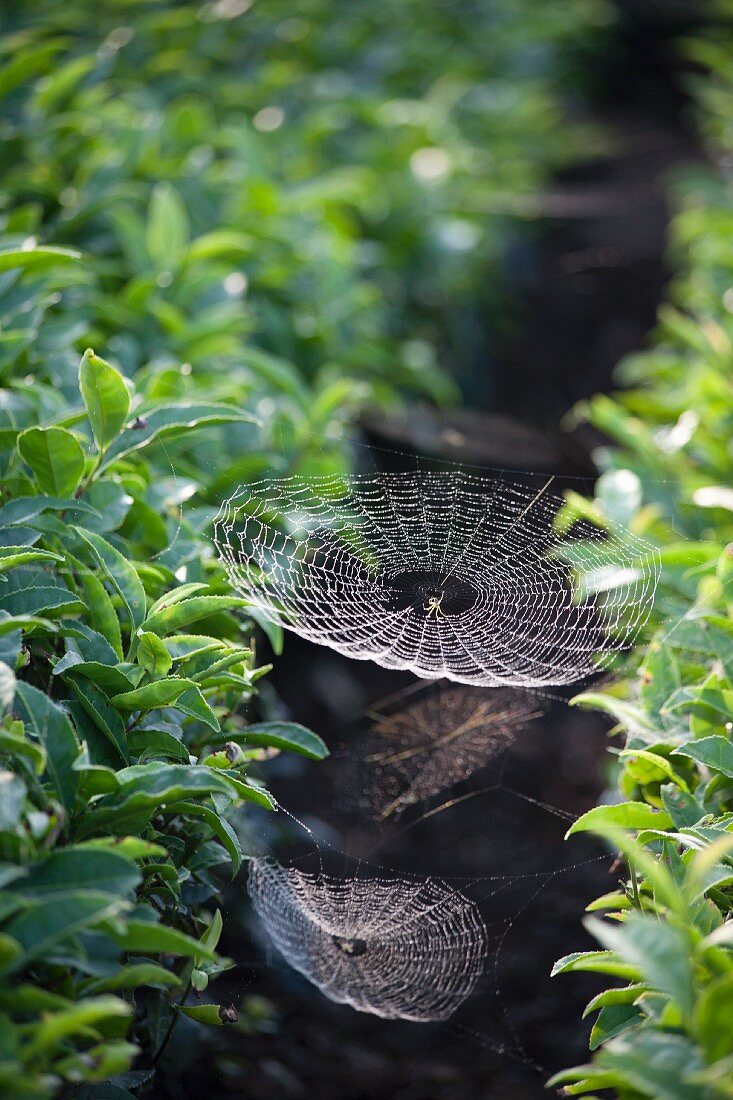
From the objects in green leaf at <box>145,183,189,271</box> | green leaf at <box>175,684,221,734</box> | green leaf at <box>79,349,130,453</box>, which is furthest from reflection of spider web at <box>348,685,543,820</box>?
green leaf at <box>145,183,189,271</box>

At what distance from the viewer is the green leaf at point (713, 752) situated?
1.55 metres

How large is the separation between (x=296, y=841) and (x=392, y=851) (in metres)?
0.54

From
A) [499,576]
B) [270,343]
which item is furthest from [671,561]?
[270,343]

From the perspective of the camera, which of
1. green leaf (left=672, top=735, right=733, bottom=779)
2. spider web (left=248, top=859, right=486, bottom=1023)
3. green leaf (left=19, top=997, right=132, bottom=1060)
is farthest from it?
spider web (left=248, top=859, right=486, bottom=1023)

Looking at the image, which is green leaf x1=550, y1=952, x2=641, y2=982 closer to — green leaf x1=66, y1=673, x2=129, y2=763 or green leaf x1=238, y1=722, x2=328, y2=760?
green leaf x1=238, y1=722, x2=328, y2=760

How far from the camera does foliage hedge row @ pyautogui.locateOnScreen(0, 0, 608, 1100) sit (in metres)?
1.20

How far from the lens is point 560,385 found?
5.01 metres

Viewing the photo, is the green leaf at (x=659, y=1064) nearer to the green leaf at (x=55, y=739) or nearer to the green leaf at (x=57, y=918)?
the green leaf at (x=57, y=918)

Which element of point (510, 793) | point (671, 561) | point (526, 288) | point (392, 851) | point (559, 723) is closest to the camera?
point (671, 561)

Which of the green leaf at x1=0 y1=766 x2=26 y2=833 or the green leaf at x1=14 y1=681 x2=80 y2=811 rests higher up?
the green leaf at x1=0 y1=766 x2=26 y2=833

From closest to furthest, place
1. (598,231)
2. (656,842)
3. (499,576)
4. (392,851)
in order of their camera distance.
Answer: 1. (656,842)
2. (499,576)
3. (392,851)
4. (598,231)

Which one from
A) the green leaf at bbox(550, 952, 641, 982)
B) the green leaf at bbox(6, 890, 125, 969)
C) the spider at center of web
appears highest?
the green leaf at bbox(6, 890, 125, 969)

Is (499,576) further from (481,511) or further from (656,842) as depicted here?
(656,842)

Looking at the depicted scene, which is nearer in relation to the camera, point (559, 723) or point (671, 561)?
point (671, 561)
